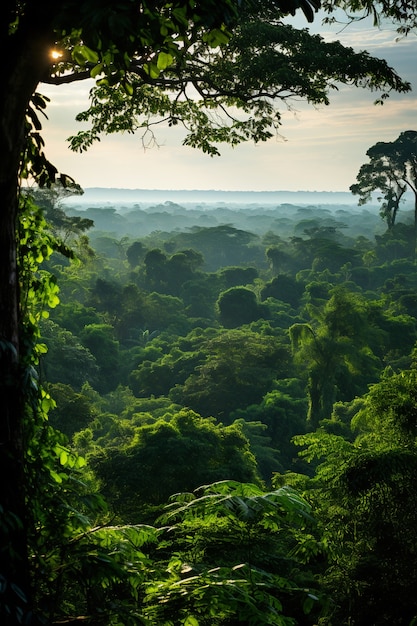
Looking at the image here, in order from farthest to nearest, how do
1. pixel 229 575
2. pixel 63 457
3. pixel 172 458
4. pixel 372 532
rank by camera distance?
1. pixel 172 458
2. pixel 372 532
3. pixel 229 575
4. pixel 63 457

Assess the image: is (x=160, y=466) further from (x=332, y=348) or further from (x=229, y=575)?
(x=332, y=348)

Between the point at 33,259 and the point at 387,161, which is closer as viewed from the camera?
the point at 33,259

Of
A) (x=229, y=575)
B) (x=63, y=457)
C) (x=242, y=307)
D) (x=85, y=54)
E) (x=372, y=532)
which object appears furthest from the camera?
(x=242, y=307)

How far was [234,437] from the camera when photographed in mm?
16750

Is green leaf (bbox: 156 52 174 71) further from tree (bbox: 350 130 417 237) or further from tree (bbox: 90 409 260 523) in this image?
tree (bbox: 350 130 417 237)

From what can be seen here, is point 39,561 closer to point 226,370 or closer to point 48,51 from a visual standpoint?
point 48,51

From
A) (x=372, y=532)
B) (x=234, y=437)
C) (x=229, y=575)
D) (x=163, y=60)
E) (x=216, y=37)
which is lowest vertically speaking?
(x=234, y=437)

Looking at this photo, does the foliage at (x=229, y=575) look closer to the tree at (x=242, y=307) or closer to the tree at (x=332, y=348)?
the tree at (x=332, y=348)

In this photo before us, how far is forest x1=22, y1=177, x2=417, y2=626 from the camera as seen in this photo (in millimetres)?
3967

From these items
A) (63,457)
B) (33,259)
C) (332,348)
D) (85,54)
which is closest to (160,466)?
(63,457)

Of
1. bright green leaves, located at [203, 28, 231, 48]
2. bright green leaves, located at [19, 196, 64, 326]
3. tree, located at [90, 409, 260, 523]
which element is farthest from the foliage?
tree, located at [90, 409, 260, 523]

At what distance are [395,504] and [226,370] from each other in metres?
23.8

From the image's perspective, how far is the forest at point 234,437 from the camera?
3967 mm

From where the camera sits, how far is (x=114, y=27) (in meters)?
2.54
